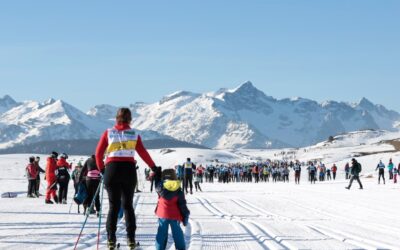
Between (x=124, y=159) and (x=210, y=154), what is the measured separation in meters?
151

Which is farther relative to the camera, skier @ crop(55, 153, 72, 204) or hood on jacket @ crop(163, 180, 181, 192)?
skier @ crop(55, 153, 72, 204)

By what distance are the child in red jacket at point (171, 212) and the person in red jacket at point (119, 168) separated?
8.5 inches

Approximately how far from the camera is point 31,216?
15195 millimetres

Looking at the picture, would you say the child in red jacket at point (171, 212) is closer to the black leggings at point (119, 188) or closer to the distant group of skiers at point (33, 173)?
the black leggings at point (119, 188)

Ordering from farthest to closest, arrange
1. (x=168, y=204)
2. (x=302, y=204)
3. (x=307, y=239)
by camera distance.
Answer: (x=302, y=204), (x=307, y=239), (x=168, y=204)

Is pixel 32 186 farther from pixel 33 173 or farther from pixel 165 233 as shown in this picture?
pixel 165 233

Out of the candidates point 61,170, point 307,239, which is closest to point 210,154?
point 61,170

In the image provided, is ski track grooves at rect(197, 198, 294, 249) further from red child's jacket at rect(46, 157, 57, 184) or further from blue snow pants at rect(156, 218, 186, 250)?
red child's jacket at rect(46, 157, 57, 184)

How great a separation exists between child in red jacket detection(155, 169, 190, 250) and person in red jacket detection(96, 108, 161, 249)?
217mm

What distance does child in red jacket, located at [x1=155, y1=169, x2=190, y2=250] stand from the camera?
27.1 feet

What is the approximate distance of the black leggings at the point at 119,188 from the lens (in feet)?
27.5

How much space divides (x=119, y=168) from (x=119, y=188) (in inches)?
10.2

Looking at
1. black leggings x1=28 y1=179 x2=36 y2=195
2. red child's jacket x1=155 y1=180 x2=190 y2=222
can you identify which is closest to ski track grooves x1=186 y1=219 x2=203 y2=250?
red child's jacket x1=155 y1=180 x2=190 y2=222

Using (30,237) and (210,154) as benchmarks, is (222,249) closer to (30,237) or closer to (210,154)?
(30,237)
